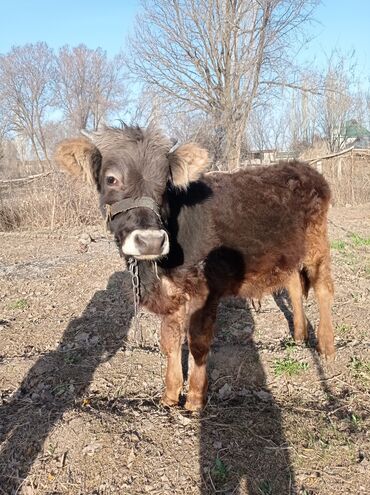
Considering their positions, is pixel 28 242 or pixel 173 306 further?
pixel 28 242

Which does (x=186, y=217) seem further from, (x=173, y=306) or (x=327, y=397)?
(x=327, y=397)

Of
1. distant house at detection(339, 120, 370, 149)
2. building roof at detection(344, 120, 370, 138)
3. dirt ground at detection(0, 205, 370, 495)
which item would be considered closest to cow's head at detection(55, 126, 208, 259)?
dirt ground at detection(0, 205, 370, 495)

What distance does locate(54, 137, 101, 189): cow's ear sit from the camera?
12.0 ft

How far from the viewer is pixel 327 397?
4004mm

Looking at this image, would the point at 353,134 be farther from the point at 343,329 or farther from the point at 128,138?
the point at 128,138

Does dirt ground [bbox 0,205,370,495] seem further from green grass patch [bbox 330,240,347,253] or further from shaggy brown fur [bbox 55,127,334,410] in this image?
green grass patch [bbox 330,240,347,253]

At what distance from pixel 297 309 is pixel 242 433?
2264 millimetres

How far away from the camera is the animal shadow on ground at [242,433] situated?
294 centimetres

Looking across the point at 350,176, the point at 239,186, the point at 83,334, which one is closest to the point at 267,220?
the point at 239,186

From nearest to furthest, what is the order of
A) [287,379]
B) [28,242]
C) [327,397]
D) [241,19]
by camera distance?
[327,397], [287,379], [28,242], [241,19]

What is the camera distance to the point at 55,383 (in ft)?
14.2

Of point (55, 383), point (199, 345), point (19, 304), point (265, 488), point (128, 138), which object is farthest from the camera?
point (19, 304)

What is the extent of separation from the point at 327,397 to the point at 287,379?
1.42 feet

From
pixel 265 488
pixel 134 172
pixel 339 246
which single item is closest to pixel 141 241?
pixel 134 172
